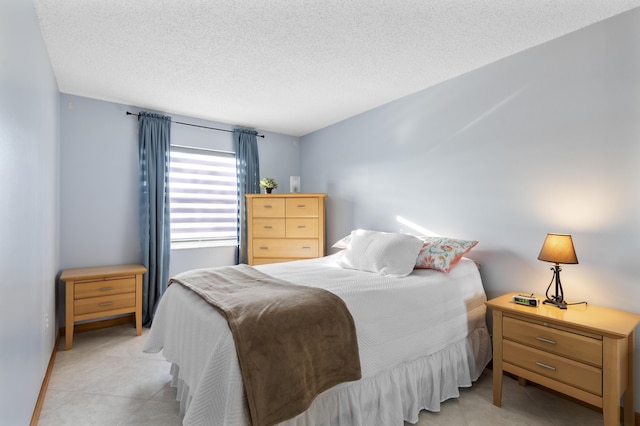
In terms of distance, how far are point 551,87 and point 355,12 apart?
1549 mm

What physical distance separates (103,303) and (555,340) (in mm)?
3816

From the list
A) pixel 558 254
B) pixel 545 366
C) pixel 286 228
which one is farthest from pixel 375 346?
pixel 286 228

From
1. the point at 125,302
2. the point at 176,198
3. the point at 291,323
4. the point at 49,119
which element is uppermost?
the point at 49,119

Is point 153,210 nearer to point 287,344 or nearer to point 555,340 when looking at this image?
point 287,344

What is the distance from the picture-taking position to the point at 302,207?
4156 mm

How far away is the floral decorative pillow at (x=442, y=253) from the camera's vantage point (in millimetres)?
2467

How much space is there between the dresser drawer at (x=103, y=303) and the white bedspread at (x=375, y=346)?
4.07ft

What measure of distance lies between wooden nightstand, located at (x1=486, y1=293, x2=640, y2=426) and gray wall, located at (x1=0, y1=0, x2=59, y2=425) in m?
2.59

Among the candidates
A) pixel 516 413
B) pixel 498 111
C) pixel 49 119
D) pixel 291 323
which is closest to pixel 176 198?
pixel 49 119

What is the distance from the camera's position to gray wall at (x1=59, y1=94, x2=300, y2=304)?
134 inches

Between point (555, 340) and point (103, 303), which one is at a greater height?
point (555, 340)

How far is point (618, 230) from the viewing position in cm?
201

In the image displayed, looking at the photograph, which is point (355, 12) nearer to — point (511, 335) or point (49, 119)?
point (511, 335)

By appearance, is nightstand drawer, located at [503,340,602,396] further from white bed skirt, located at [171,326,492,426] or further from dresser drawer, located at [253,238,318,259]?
dresser drawer, located at [253,238,318,259]
